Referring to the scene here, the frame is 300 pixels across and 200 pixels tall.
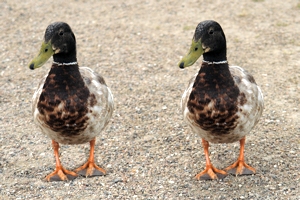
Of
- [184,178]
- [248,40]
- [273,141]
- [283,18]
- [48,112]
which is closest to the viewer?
[48,112]

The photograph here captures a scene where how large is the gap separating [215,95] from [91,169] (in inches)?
63.1

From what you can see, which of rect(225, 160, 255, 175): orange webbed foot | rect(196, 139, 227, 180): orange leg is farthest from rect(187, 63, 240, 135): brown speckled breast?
rect(225, 160, 255, 175): orange webbed foot

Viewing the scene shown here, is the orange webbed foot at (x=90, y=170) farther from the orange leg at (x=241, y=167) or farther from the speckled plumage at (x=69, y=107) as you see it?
the orange leg at (x=241, y=167)

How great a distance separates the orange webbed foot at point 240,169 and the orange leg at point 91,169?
1.33 meters

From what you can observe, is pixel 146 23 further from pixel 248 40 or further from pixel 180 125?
pixel 180 125

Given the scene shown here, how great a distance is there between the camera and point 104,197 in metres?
5.07

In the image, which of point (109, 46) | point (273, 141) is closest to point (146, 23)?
point (109, 46)

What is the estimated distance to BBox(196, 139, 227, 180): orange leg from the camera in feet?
17.5

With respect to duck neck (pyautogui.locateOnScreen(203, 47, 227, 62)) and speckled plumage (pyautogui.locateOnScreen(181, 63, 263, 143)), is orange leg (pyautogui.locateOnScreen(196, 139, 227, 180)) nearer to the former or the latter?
speckled plumage (pyautogui.locateOnScreen(181, 63, 263, 143))

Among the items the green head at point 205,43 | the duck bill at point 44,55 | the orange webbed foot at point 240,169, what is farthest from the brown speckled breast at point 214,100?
the duck bill at point 44,55

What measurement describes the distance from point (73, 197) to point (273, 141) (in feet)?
7.75

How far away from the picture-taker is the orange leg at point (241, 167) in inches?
212

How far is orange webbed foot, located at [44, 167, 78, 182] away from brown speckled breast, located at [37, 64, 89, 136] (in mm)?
615

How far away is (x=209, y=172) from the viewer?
211 inches
